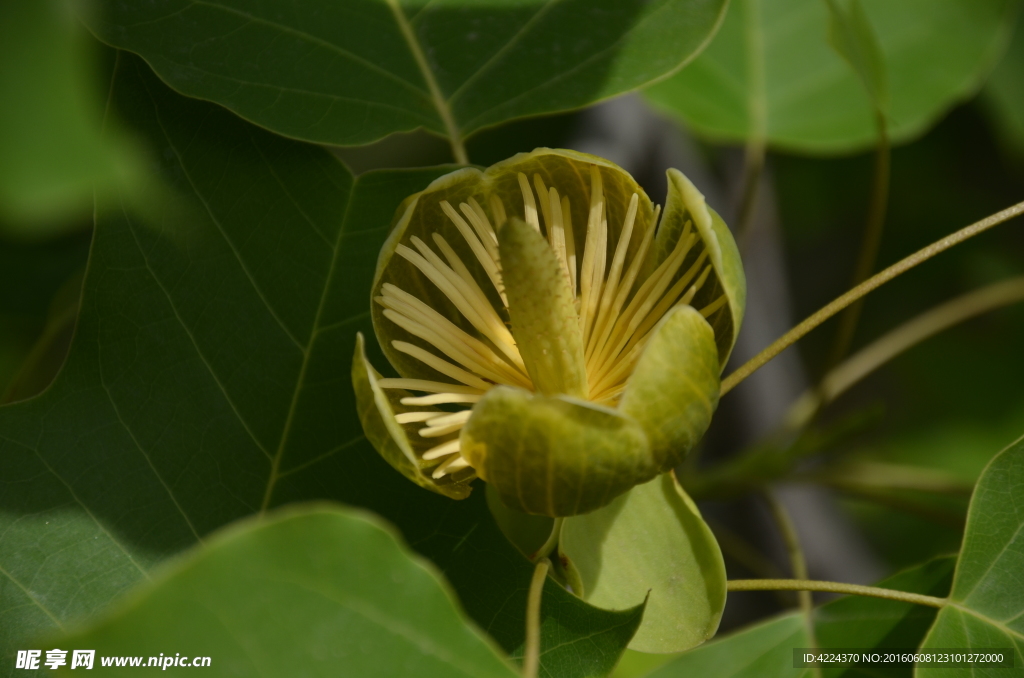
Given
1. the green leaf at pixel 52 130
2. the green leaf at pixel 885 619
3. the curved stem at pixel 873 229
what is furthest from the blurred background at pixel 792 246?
the green leaf at pixel 885 619

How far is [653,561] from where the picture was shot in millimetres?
774

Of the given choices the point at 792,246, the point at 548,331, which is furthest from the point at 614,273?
the point at 792,246

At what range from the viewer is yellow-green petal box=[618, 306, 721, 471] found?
625mm

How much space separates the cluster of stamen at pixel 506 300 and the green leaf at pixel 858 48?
379 mm

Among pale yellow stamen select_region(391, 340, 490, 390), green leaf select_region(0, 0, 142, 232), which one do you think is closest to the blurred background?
green leaf select_region(0, 0, 142, 232)

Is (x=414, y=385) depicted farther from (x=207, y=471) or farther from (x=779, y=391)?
(x=779, y=391)

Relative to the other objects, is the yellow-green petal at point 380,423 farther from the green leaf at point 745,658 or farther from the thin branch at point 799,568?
the thin branch at point 799,568

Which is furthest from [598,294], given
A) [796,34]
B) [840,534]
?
[840,534]

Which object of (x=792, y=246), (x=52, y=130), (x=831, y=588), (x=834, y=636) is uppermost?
(x=52, y=130)

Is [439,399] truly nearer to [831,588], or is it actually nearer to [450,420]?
[450,420]

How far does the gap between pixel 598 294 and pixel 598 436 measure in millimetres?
243

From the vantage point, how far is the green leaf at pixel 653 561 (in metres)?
0.75

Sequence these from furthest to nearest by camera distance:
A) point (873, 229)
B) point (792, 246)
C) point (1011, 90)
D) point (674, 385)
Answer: point (792, 246) < point (1011, 90) < point (873, 229) < point (674, 385)

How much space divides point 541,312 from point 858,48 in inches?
23.8
